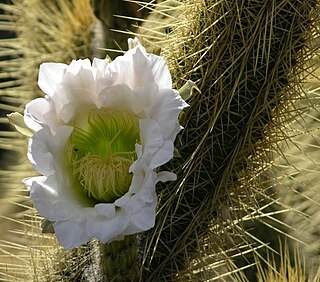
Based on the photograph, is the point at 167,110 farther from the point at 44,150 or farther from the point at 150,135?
the point at 44,150

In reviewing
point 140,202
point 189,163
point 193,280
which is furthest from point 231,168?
point 140,202

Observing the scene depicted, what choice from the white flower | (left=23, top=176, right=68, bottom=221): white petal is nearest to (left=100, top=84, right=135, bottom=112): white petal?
the white flower

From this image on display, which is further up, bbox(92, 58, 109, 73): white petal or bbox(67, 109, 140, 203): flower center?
bbox(92, 58, 109, 73): white petal

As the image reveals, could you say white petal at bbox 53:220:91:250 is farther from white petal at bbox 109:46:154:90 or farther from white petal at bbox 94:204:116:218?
white petal at bbox 109:46:154:90

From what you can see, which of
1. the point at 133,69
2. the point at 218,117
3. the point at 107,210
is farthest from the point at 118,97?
the point at 218,117

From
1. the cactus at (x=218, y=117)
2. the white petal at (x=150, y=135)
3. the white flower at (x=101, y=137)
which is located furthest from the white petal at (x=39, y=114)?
the cactus at (x=218, y=117)

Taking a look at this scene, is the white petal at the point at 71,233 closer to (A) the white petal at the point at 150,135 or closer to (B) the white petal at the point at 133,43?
(A) the white petal at the point at 150,135
